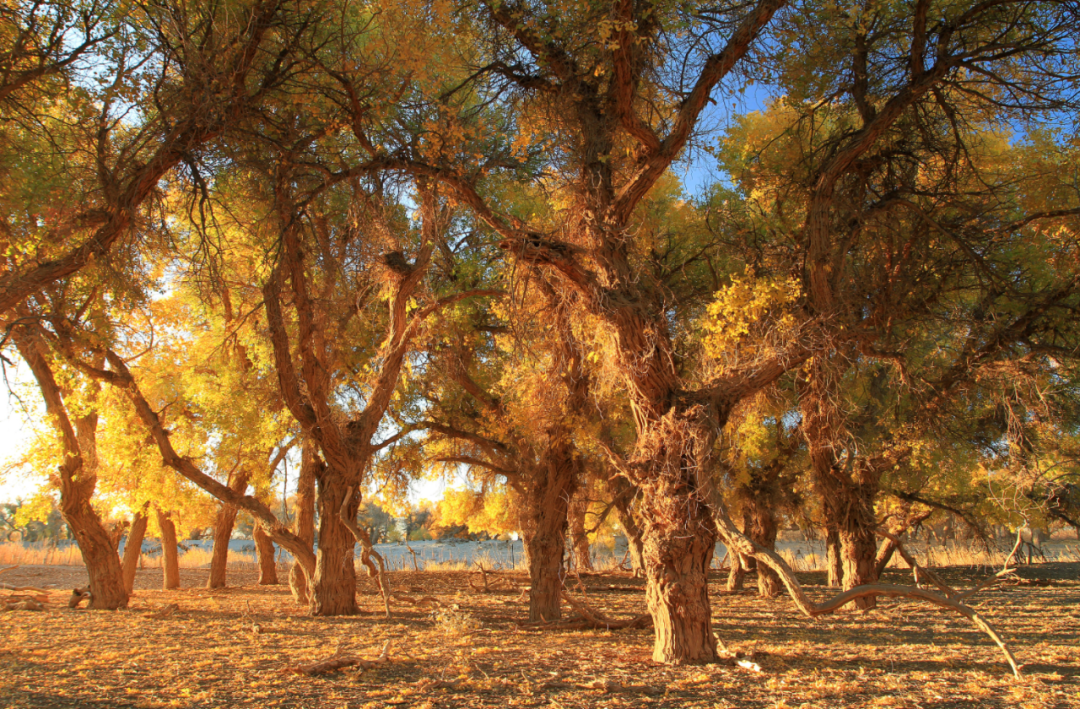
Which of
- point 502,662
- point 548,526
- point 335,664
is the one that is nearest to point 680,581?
point 502,662

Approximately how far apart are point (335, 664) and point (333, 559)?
4.17 m

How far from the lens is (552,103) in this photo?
6492 mm

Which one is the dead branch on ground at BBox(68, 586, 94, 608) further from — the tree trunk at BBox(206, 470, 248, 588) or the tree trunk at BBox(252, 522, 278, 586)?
the tree trunk at BBox(252, 522, 278, 586)

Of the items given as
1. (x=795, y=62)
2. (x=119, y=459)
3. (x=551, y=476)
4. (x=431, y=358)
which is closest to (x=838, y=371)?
(x=795, y=62)

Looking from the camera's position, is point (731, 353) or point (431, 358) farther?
point (431, 358)

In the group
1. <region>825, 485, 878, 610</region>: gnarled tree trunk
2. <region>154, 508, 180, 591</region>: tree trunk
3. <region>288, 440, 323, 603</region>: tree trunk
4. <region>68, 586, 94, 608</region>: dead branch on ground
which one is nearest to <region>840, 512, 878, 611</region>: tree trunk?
<region>825, 485, 878, 610</region>: gnarled tree trunk

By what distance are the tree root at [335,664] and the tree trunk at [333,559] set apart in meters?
3.67

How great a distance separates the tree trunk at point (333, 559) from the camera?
8.62 metres

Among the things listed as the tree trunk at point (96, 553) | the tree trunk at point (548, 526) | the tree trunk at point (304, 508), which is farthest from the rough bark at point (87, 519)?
the tree trunk at point (548, 526)

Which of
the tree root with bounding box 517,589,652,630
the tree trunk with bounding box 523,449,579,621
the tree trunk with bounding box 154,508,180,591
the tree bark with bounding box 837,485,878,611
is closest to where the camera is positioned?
the tree root with bounding box 517,589,652,630

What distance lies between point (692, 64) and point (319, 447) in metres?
6.91

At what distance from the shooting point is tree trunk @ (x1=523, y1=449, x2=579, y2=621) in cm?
841

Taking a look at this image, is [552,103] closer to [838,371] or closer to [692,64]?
[692,64]

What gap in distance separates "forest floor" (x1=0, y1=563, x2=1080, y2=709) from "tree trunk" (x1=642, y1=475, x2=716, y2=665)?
0.69 feet
